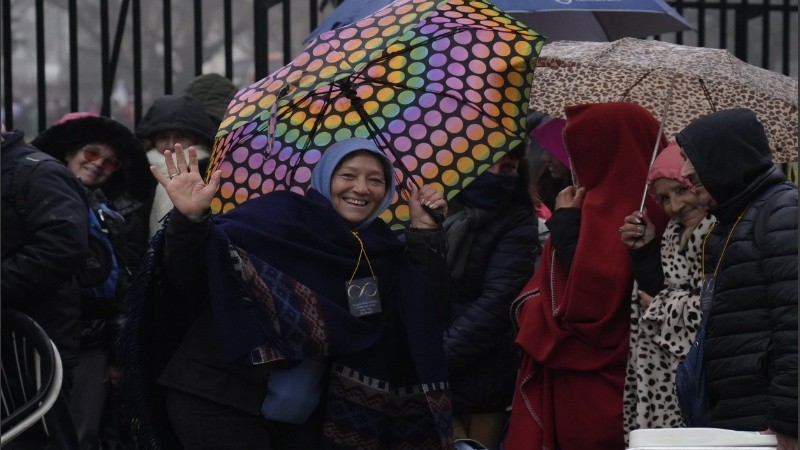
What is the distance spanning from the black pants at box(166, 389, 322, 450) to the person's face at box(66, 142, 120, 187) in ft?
8.84

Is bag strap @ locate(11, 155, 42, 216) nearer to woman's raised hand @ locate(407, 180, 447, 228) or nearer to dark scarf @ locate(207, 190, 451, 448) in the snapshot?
dark scarf @ locate(207, 190, 451, 448)

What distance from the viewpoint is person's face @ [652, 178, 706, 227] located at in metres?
5.54

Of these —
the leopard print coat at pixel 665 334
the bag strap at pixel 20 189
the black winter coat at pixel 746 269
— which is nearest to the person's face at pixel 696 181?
the black winter coat at pixel 746 269

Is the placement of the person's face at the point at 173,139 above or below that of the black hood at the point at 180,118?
below

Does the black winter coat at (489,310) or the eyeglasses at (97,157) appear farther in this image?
the eyeglasses at (97,157)

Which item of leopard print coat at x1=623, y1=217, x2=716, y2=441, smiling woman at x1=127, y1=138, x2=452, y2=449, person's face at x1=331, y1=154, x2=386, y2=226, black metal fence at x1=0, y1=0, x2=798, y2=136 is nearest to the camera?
smiling woman at x1=127, y1=138, x2=452, y2=449

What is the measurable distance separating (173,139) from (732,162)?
373 centimetres

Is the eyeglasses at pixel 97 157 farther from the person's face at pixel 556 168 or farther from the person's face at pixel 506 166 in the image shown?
the person's face at pixel 556 168

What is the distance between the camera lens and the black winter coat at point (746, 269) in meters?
4.53

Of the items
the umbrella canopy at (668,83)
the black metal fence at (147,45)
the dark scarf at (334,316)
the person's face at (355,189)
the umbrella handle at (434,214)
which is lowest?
the black metal fence at (147,45)

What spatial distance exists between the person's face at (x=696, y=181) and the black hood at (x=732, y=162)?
15 centimetres

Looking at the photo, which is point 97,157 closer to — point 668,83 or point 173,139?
point 173,139

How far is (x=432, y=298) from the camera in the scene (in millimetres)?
5297

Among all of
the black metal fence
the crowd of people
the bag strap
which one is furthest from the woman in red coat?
the black metal fence
